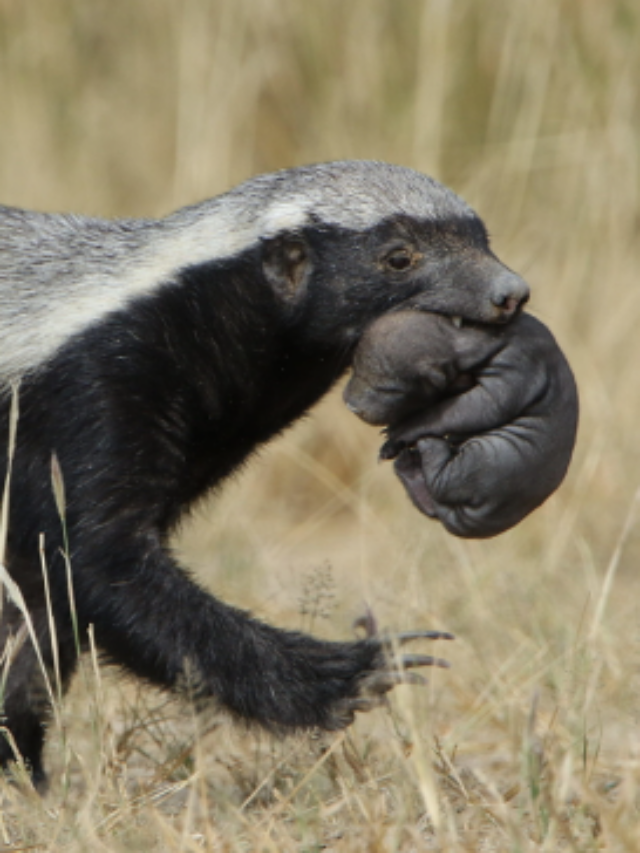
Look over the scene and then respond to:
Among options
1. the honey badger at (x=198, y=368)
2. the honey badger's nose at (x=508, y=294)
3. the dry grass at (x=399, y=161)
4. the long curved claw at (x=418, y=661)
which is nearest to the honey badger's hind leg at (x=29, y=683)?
the honey badger at (x=198, y=368)

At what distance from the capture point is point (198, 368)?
4.05 metres

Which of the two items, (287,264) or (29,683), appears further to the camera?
(29,683)

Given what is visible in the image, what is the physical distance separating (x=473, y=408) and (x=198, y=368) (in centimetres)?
83

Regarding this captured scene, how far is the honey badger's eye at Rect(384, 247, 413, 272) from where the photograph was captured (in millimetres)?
3936

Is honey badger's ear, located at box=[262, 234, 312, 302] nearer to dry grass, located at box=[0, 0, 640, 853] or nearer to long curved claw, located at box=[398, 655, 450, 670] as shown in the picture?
long curved claw, located at box=[398, 655, 450, 670]

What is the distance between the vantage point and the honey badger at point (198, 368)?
12.5 ft

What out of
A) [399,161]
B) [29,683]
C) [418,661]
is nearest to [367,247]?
[418,661]

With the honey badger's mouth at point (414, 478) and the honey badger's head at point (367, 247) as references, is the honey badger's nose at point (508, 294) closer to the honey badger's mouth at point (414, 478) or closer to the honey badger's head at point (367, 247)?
the honey badger's head at point (367, 247)

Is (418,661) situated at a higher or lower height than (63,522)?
lower

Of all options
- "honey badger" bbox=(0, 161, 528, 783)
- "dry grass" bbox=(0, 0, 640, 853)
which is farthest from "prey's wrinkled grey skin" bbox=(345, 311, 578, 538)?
"dry grass" bbox=(0, 0, 640, 853)

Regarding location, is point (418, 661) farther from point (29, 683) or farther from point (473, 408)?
point (29, 683)

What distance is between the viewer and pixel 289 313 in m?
4.11

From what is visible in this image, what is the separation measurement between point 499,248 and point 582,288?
0.51 meters

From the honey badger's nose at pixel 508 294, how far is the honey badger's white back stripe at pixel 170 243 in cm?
33
